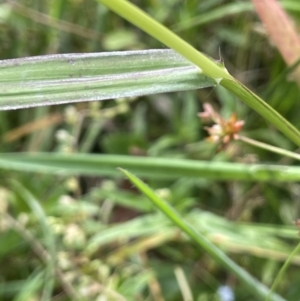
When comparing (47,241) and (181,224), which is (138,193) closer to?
(47,241)

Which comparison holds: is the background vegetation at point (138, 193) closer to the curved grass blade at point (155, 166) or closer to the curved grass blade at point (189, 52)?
the curved grass blade at point (155, 166)

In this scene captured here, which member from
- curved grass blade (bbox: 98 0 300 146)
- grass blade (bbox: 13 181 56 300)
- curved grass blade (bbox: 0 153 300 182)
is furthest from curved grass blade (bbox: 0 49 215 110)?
grass blade (bbox: 13 181 56 300)

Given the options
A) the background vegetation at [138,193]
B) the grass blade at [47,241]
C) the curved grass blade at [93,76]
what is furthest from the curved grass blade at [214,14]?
the curved grass blade at [93,76]

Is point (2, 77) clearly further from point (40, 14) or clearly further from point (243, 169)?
point (40, 14)

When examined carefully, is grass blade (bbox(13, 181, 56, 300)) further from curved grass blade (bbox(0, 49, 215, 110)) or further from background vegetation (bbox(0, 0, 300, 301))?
curved grass blade (bbox(0, 49, 215, 110))

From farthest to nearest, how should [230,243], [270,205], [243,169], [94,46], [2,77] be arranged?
[94,46]
[270,205]
[230,243]
[243,169]
[2,77]

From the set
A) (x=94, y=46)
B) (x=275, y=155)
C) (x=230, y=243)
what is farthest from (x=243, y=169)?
(x=94, y=46)
